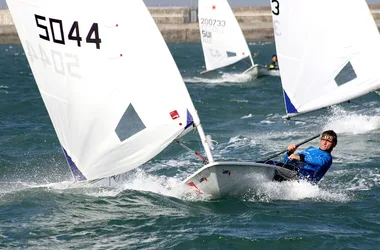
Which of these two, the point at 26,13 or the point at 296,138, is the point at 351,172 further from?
the point at 26,13

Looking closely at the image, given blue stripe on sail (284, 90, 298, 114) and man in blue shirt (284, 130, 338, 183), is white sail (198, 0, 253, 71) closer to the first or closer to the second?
blue stripe on sail (284, 90, 298, 114)

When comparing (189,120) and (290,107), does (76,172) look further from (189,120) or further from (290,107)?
(290,107)

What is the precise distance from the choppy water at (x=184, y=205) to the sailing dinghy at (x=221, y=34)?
12.0 metres

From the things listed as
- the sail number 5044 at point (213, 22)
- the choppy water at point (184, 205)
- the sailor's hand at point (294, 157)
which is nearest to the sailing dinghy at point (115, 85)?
the sailor's hand at point (294, 157)

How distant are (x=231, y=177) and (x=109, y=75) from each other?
5.57 feet

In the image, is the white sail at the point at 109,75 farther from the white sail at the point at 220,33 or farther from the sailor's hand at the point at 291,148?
the white sail at the point at 220,33

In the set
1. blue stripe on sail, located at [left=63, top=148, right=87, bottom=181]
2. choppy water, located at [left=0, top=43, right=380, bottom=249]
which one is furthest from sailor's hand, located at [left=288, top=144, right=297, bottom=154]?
blue stripe on sail, located at [left=63, top=148, right=87, bottom=181]

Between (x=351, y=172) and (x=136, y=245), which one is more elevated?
(x=136, y=245)

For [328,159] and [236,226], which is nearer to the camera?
[236,226]

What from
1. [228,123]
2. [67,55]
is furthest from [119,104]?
[228,123]

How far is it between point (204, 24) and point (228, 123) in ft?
36.2

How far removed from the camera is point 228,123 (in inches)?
675

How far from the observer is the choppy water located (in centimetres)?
787

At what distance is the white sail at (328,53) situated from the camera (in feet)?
44.5
